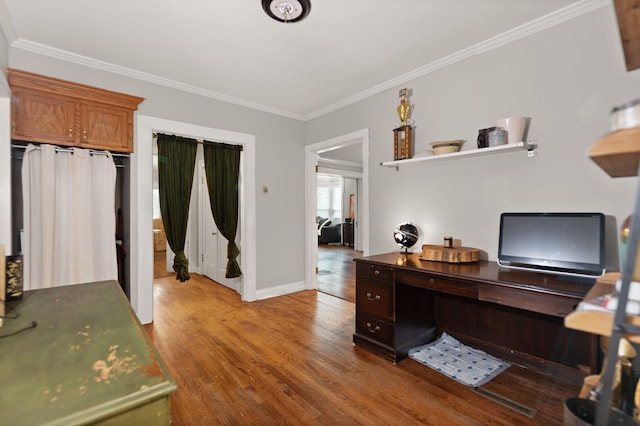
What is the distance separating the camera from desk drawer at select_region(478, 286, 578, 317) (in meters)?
1.65

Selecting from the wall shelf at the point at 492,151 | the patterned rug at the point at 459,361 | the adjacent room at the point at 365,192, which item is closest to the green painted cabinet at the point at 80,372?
the adjacent room at the point at 365,192

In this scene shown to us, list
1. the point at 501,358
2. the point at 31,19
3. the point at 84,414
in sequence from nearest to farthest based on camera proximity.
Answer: the point at 84,414
the point at 31,19
the point at 501,358

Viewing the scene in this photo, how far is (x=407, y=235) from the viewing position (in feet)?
9.37

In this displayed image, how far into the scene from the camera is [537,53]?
230cm

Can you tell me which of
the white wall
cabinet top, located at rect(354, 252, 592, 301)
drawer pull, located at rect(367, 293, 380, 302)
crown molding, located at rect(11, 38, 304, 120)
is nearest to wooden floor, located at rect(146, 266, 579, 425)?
drawer pull, located at rect(367, 293, 380, 302)

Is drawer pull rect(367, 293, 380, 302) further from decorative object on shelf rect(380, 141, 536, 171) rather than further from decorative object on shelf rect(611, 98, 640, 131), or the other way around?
decorative object on shelf rect(611, 98, 640, 131)

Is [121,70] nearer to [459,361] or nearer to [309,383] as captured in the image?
[309,383]

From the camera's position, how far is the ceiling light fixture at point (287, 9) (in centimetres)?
200

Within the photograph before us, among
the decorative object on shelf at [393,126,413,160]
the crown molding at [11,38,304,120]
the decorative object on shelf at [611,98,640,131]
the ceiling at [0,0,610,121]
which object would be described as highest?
the ceiling at [0,0,610,121]

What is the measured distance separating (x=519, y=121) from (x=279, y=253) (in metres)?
3.14

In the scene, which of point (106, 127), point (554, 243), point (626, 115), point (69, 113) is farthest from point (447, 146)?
point (69, 113)

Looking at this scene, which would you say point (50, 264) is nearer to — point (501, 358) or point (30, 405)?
point (30, 405)

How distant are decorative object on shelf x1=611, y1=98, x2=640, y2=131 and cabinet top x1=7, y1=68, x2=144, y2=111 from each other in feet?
11.5

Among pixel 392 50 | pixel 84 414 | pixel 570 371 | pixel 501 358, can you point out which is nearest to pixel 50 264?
pixel 84 414
